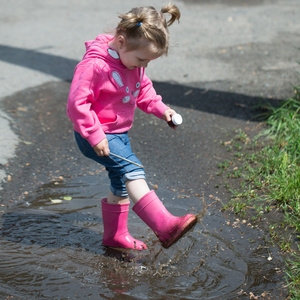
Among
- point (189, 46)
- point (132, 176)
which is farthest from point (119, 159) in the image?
point (189, 46)

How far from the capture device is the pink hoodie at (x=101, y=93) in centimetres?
254

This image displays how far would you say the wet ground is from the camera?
8.43 feet

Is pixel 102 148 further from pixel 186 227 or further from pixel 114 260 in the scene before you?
pixel 114 260

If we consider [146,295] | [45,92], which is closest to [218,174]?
[146,295]

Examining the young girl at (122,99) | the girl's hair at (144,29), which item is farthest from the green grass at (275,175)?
the girl's hair at (144,29)

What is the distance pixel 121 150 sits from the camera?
2695 mm

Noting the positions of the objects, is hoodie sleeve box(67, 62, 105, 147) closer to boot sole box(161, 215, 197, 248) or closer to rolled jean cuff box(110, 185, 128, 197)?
rolled jean cuff box(110, 185, 128, 197)

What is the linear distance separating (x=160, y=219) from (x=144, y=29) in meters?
1.03

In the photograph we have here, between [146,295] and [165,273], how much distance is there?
0.85 ft

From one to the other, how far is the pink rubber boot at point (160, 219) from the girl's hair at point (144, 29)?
82 centimetres

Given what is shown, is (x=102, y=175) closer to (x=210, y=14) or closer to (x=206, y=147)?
(x=206, y=147)

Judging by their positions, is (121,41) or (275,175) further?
(275,175)

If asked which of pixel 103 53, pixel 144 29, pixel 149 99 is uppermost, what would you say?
pixel 144 29

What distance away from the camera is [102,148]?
2.58 meters
